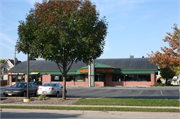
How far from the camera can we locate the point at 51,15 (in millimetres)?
14094

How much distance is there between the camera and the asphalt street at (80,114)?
9828 mm

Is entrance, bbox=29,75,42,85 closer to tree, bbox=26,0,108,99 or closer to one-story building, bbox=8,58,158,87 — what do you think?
one-story building, bbox=8,58,158,87

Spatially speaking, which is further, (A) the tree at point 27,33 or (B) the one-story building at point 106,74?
(B) the one-story building at point 106,74

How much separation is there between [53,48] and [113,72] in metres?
32.3

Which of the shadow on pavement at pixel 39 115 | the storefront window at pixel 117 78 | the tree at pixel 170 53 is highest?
the tree at pixel 170 53

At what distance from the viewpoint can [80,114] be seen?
10.6 metres

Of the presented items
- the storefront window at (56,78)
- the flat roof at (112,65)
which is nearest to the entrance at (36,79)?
the flat roof at (112,65)

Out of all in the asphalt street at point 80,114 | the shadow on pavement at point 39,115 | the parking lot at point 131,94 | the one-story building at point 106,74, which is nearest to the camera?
the asphalt street at point 80,114

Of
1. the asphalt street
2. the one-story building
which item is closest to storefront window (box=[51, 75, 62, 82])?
the one-story building

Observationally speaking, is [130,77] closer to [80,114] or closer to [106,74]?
[106,74]

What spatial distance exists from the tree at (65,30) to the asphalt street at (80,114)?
430cm

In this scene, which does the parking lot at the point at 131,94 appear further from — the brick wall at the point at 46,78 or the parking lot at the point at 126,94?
the brick wall at the point at 46,78

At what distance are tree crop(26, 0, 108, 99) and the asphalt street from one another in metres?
4.30

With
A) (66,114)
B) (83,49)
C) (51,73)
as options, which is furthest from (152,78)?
(66,114)
